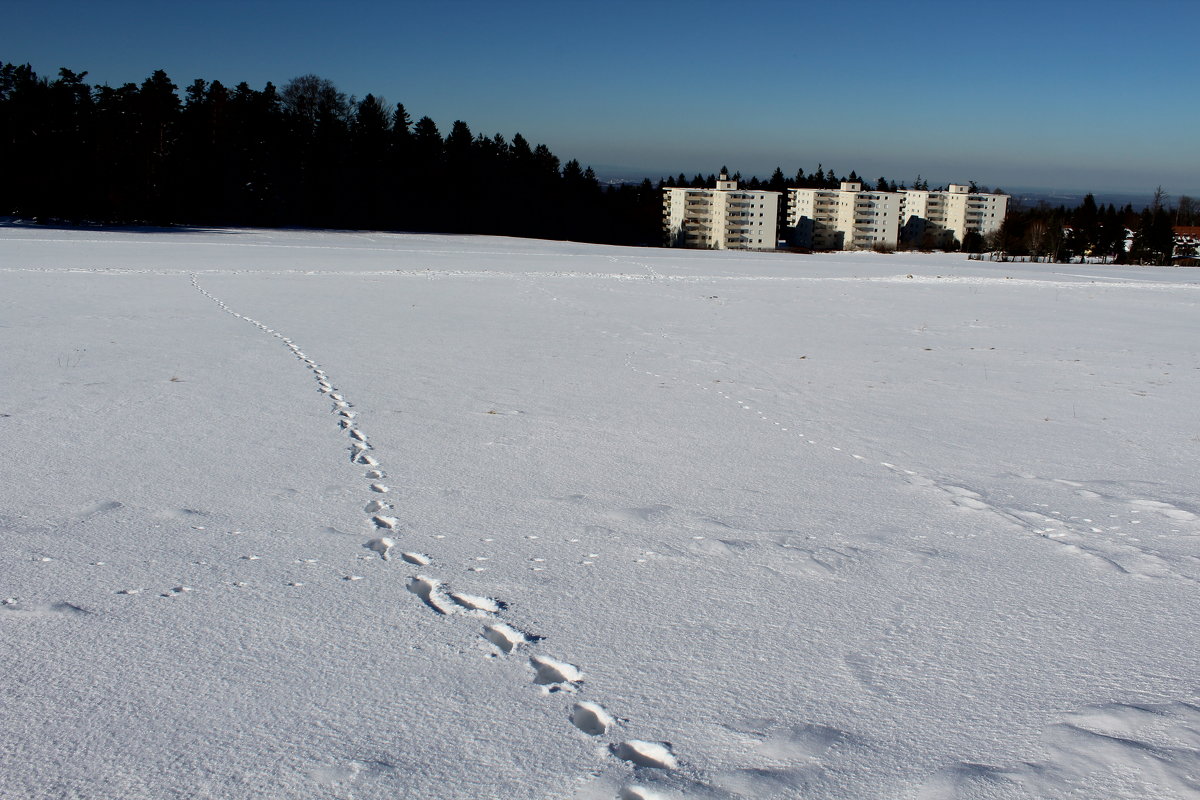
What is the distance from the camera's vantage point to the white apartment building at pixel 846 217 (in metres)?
99.8

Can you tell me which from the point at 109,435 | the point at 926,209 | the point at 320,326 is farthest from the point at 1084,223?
the point at 109,435

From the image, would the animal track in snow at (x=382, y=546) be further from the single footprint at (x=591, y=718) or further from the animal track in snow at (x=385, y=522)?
the single footprint at (x=591, y=718)

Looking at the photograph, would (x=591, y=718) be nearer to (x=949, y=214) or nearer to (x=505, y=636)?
(x=505, y=636)

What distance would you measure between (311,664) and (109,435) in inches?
138

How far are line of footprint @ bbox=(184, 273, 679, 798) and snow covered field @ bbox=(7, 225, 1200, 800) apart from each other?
13 mm

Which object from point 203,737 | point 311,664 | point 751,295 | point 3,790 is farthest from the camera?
point 751,295

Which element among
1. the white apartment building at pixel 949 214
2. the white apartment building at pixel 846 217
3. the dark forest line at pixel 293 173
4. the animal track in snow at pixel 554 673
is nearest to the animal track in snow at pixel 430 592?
the animal track in snow at pixel 554 673

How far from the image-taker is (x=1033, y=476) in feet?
16.8

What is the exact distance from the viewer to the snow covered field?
2.25 metres

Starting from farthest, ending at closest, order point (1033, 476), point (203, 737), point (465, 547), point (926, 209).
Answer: point (926, 209), point (1033, 476), point (465, 547), point (203, 737)

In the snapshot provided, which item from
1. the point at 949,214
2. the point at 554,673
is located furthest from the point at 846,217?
the point at 554,673

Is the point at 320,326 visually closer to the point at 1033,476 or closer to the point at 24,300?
the point at 24,300

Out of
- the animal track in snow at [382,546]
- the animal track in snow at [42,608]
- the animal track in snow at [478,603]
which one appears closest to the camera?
the animal track in snow at [42,608]

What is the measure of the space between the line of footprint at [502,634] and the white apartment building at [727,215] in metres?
91.7
